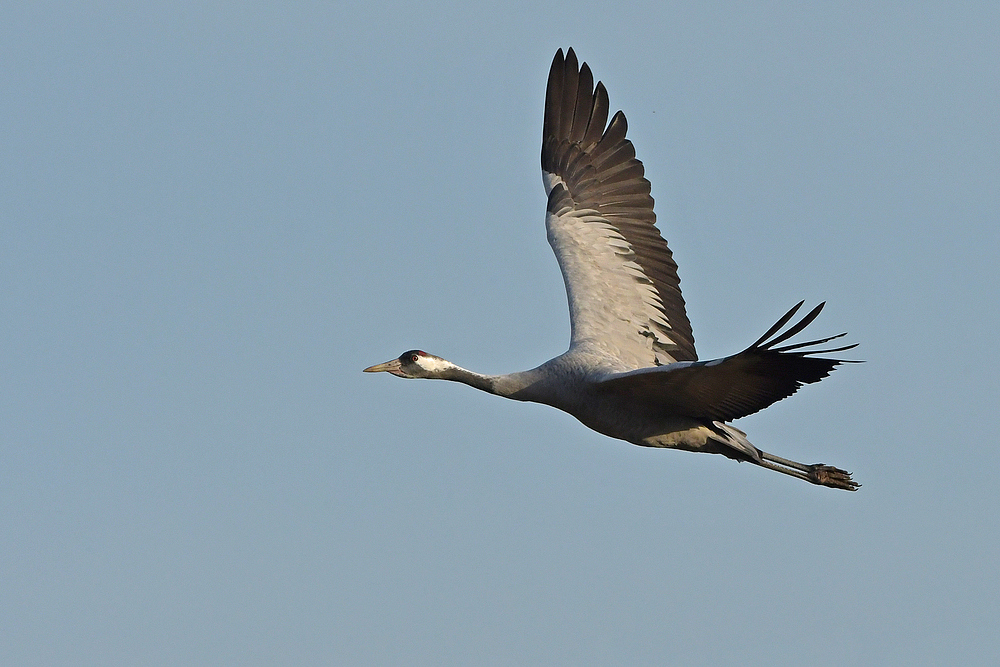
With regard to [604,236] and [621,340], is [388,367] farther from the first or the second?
[604,236]

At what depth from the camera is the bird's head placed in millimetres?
10797

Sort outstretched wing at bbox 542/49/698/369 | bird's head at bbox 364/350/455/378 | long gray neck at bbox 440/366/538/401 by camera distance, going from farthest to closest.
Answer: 1. outstretched wing at bbox 542/49/698/369
2. bird's head at bbox 364/350/455/378
3. long gray neck at bbox 440/366/538/401

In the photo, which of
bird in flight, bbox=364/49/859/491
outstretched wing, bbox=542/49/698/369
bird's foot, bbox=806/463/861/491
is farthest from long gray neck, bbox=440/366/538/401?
bird's foot, bbox=806/463/861/491

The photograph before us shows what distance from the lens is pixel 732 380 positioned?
8844 millimetres

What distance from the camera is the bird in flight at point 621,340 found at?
28.9 feet

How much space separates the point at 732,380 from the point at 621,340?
237cm

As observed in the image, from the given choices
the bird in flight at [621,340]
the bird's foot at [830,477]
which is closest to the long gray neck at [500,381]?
the bird in flight at [621,340]

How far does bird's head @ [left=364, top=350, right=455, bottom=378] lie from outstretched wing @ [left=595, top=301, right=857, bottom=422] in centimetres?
161

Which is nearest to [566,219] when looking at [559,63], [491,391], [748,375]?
[559,63]

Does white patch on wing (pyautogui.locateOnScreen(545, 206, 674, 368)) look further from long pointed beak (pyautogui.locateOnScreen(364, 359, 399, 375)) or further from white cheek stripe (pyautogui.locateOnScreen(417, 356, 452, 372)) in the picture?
long pointed beak (pyautogui.locateOnScreen(364, 359, 399, 375))

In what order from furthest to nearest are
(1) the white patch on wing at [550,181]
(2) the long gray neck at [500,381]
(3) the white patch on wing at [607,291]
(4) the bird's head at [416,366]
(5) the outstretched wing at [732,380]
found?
(1) the white patch on wing at [550,181], (3) the white patch on wing at [607,291], (4) the bird's head at [416,366], (2) the long gray neck at [500,381], (5) the outstretched wing at [732,380]

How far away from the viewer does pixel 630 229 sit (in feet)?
40.6

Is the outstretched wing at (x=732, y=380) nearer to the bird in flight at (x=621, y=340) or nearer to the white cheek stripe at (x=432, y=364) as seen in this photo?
the bird in flight at (x=621, y=340)

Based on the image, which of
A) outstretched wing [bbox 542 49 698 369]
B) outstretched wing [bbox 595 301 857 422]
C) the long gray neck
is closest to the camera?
outstretched wing [bbox 595 301 857 422]
